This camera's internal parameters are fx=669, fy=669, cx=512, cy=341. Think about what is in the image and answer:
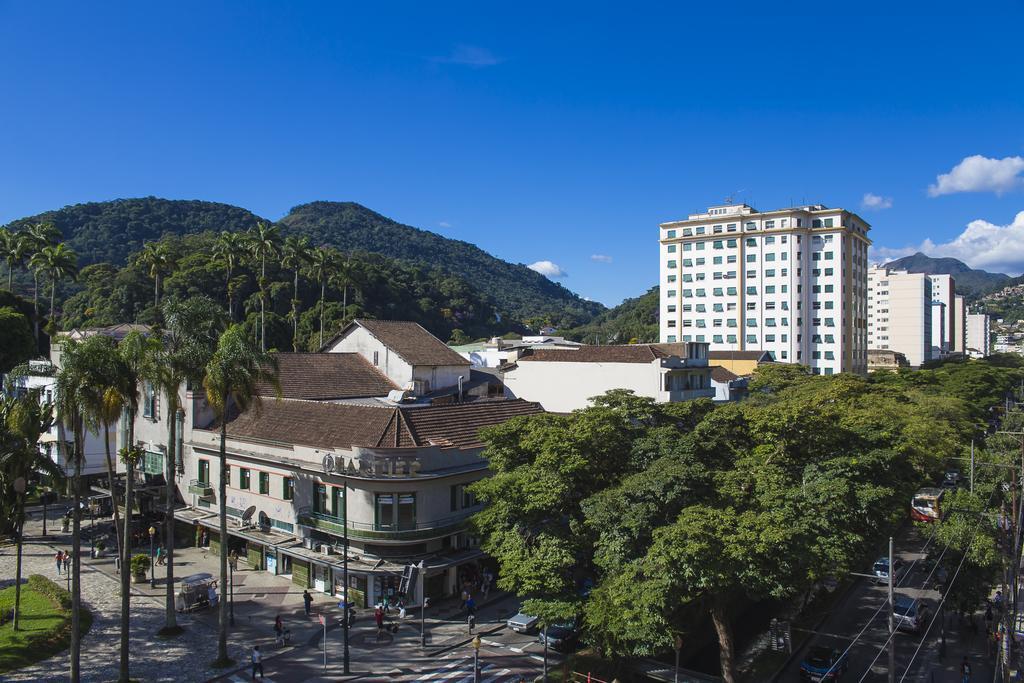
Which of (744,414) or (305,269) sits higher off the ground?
(305,269)

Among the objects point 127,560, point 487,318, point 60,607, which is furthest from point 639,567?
point 487,318

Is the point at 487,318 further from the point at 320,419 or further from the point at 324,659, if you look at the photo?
the point at 324,659

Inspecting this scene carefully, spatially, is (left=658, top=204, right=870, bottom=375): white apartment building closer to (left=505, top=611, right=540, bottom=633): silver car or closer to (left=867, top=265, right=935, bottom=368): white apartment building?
(left=867, top=265, right=935, bottom=368): white apartment building

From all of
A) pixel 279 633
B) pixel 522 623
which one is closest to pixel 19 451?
pixel 279 633

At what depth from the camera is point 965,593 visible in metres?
29.9

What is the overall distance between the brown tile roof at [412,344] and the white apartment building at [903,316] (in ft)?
527

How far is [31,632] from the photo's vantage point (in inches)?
1150

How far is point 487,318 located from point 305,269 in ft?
268

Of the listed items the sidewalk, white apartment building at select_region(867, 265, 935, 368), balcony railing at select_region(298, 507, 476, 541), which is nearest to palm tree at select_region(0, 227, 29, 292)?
the sidewalk

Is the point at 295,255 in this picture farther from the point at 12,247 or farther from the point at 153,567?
the point at 153,567

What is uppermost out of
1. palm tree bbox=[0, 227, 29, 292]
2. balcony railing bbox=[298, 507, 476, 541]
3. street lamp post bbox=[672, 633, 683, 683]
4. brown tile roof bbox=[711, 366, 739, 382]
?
palm tree bbox=[0, 227, 29, 292]

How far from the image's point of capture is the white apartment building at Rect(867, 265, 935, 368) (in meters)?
180

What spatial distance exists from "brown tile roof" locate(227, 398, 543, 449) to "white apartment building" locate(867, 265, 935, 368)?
17212 centimetres

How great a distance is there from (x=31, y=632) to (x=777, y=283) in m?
102
